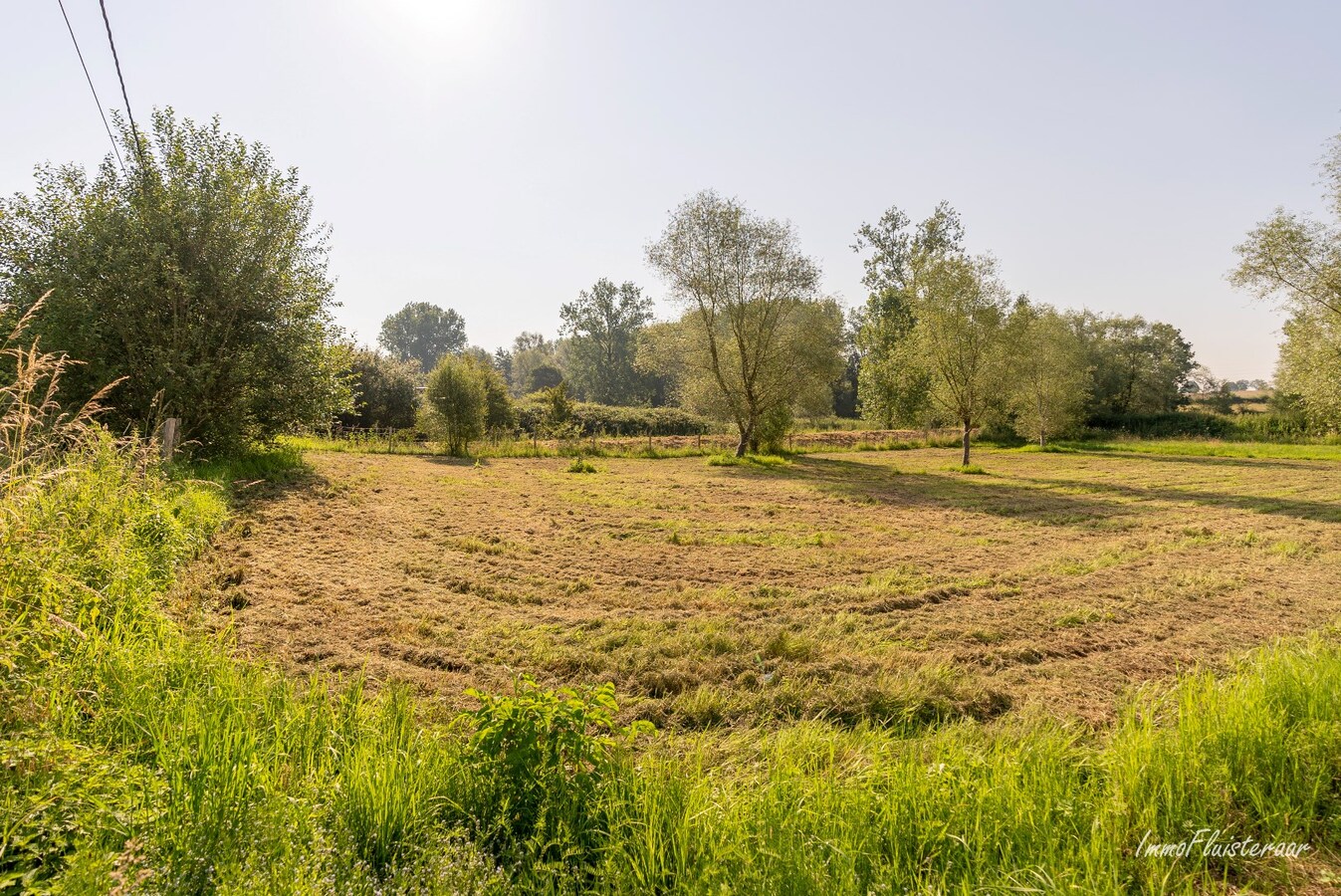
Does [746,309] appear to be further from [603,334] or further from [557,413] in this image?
[603,334]

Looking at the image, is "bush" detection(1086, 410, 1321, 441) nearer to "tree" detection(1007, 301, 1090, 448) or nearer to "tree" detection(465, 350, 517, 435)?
"tree" detection(1007, 301, 1090, 448)

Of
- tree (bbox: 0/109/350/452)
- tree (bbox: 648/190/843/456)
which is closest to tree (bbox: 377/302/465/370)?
tree (bbox: 648/190/843/456)

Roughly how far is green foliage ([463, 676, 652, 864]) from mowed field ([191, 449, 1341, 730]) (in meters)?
1.36

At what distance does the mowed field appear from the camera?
4.85 metres

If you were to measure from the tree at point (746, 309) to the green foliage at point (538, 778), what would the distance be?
24071 millimetres

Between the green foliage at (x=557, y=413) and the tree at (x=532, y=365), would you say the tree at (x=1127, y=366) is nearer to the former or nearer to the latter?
the green foliage at (x=557, y=413)

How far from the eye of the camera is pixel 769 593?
7.39 metres

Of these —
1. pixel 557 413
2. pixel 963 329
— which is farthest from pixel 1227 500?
pixel 557 413

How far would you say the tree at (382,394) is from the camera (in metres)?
35.1

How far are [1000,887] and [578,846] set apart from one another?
1645 millimetres

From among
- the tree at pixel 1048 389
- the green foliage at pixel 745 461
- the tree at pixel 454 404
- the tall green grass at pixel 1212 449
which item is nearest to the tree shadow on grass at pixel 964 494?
the green foliage at pixel 745 461

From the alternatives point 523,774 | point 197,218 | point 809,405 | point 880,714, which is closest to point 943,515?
point 880,714

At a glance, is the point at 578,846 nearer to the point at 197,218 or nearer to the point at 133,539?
the point at 133,539

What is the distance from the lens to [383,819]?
2598mm
